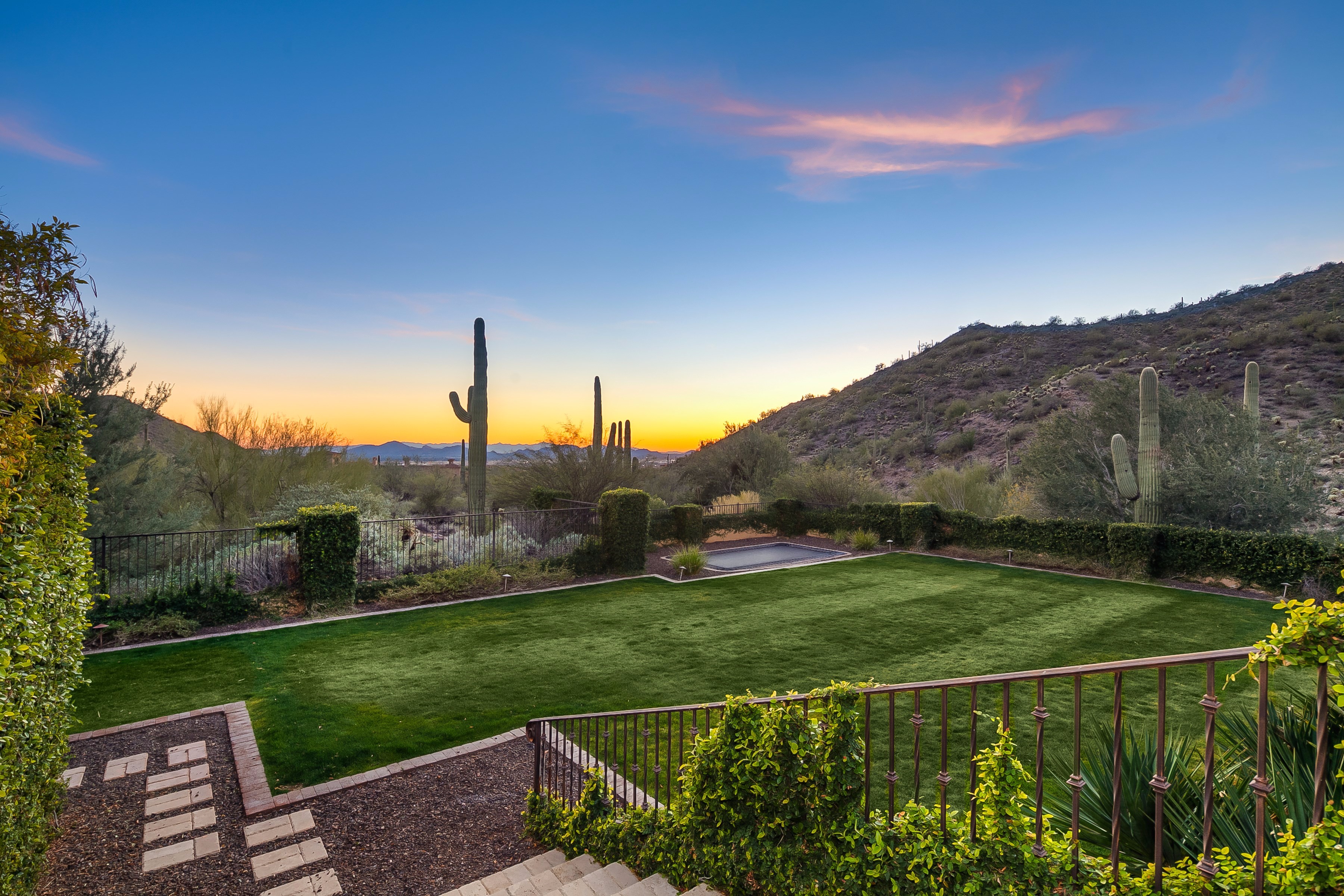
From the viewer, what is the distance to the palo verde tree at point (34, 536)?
8.64 feet

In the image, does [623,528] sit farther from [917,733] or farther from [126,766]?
[917,733]

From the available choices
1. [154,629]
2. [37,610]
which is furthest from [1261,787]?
[154,629]

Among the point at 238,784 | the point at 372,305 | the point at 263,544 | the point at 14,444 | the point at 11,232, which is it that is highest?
the point at 372,305

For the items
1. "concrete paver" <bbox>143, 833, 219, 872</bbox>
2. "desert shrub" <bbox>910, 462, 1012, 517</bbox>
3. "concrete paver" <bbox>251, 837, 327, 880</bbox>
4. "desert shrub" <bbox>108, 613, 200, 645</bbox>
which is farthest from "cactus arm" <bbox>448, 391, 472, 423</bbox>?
"desert shrub" <bbox>910, 462, 1012, 517</bbox>

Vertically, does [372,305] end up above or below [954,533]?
above

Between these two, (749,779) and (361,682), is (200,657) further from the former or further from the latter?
(749,779)

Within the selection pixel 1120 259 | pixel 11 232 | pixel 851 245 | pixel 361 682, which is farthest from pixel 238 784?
pixel 1120 259

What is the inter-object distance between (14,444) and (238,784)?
3.06 meters

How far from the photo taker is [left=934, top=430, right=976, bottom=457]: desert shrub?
28.8 metres

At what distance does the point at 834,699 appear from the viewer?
2.24 m

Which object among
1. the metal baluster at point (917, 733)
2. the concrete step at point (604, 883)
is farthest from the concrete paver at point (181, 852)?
the metal baluster at point (917, 733)

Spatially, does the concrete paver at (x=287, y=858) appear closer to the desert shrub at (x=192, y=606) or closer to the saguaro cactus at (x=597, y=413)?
the desert shrub at (x=192, y=606)

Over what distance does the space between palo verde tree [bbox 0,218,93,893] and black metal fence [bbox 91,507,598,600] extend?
15.9 feet

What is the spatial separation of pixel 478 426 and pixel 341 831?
11.7 meters
